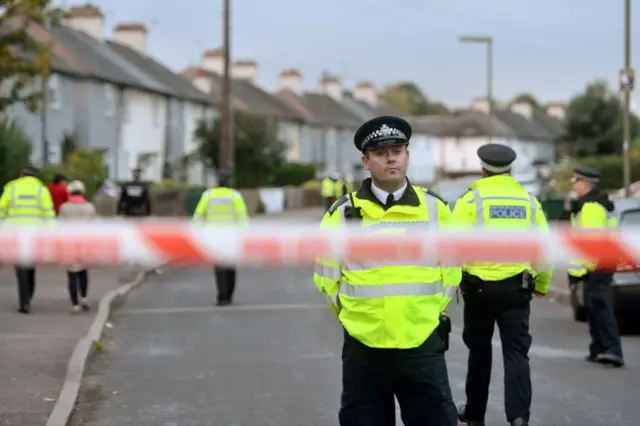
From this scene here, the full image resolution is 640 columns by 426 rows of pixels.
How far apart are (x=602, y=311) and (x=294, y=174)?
5085 centimetres

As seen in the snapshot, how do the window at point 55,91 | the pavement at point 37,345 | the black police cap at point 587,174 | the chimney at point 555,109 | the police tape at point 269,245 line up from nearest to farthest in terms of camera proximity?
the police tape at point 269,245
the pavement at point 37,345
the black police cap at point 587,174
the window at point 55,91
the chimney at point 555,109

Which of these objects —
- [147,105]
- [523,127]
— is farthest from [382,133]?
[523,127]

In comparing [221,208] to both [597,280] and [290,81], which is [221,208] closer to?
[597,280]

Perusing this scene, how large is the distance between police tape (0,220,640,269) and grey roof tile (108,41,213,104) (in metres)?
48.1

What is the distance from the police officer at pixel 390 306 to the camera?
4.89m

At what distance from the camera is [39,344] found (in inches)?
447

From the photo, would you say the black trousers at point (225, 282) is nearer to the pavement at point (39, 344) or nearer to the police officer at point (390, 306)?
the pavement at point (39, 344)

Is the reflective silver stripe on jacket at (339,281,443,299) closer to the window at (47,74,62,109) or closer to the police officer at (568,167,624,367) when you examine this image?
the police officer at (568,167,624,367)

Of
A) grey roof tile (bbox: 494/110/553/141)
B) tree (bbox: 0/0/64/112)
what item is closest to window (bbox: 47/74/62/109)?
tree (bbox: 0/0/64/112)

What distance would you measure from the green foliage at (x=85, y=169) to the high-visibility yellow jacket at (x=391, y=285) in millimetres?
22790

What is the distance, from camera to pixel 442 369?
16.5 ft

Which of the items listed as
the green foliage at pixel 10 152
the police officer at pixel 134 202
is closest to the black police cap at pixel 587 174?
the green foliage at pixel 10 152

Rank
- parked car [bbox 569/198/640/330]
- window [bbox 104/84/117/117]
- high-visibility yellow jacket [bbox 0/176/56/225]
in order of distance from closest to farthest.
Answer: parked car [bbox 569/198/640/330] → high-visibility yellow jacket [bbox 0/176/56/225] → window [bbox 104/84/117/117]

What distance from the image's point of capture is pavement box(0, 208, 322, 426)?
27.3ft
